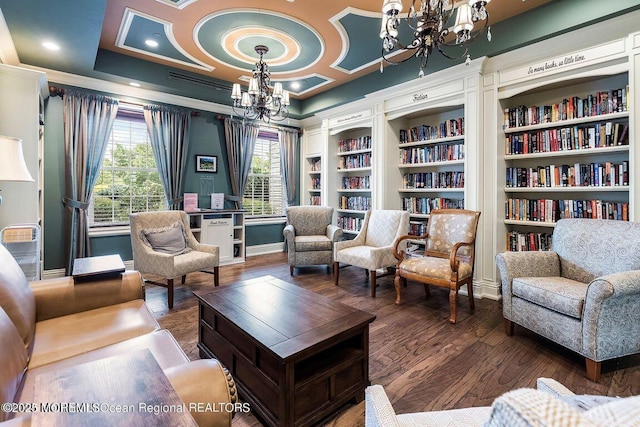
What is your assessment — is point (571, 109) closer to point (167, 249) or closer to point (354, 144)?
point (354, 144)

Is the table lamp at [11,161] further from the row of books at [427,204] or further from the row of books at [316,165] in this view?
the row of books at [316,165]

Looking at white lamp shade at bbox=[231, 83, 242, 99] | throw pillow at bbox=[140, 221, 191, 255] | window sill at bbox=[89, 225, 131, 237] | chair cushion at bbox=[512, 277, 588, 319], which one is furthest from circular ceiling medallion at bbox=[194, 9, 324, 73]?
chair cushion at bbox=[512, 277, 588, 319]

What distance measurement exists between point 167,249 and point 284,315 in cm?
219

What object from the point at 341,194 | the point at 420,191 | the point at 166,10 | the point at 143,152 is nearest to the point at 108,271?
the point at 166,10

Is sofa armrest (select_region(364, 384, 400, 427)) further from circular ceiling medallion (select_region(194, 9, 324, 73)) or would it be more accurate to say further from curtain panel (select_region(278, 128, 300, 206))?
curtain panel (select_region(278, 128, 300, 206))

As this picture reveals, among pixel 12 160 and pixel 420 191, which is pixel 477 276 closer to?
pixel 420 191

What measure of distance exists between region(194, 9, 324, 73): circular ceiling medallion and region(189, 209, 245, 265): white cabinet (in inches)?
88.1

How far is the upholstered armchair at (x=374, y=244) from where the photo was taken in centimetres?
348

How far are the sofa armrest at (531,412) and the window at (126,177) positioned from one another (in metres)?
5.08

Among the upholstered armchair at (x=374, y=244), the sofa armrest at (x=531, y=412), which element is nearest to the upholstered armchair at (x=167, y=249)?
the upholstered armchair at (x=374, y=244)

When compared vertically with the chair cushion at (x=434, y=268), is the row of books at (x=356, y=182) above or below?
above

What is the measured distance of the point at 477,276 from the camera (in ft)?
11.5

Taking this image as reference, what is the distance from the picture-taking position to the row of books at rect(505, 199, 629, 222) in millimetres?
2838

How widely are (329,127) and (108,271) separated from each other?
4.25 metres
